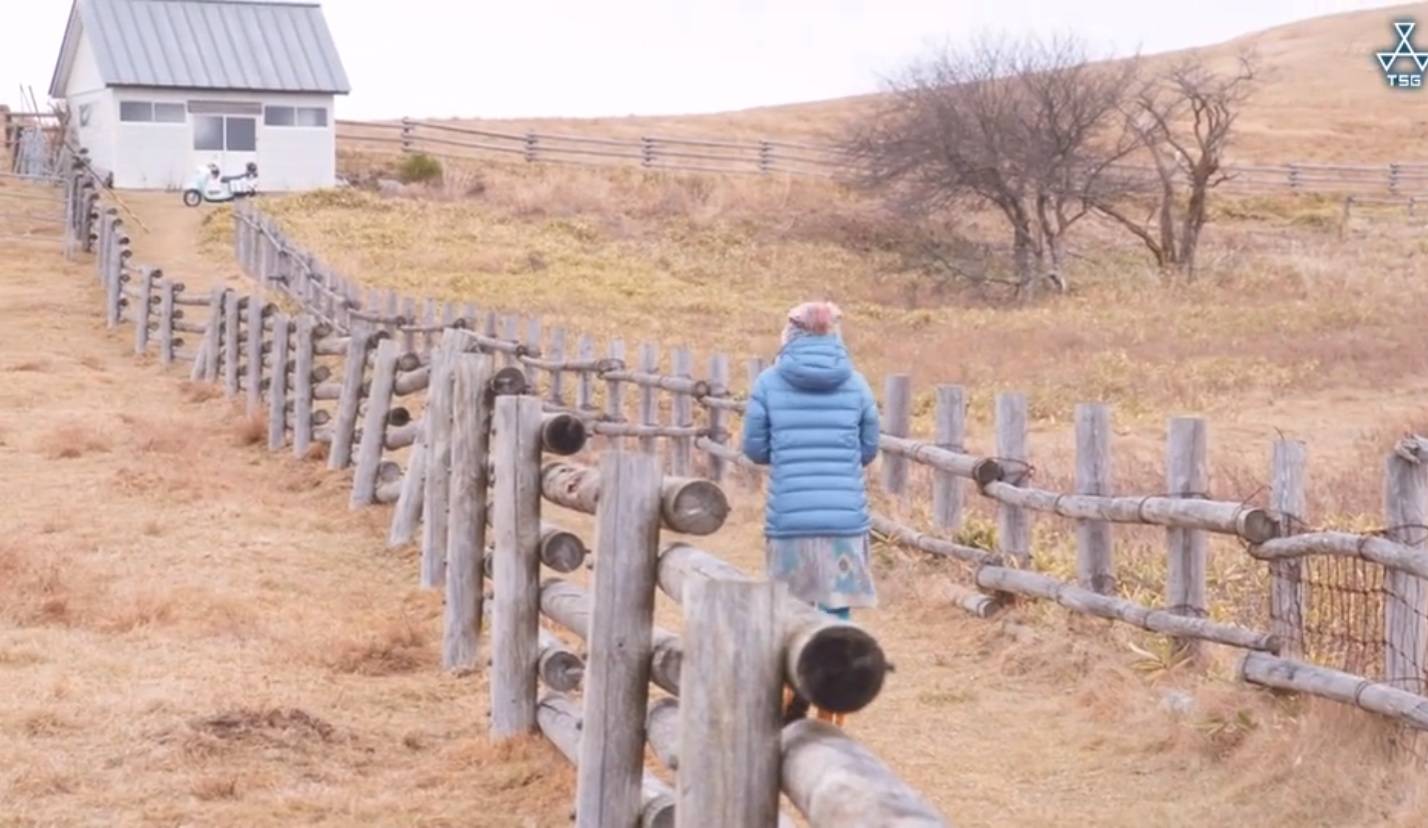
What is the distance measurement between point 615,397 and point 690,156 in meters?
41.0

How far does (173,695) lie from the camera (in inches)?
329

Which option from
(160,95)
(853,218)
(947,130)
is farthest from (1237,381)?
(160,95)

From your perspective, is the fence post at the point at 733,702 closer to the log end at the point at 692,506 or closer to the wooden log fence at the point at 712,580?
the wooden log fence at the point at 712,580

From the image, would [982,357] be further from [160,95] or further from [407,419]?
[160,95]

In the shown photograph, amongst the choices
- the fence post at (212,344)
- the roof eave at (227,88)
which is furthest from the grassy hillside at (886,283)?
the fence post at (212,344)

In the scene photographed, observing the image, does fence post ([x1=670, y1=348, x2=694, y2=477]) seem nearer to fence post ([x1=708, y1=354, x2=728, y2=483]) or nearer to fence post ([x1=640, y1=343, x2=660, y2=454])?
fence post ([x1=640, y1=343, x2=660, y2=454])

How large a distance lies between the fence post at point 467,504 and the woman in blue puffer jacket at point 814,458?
4.49ft

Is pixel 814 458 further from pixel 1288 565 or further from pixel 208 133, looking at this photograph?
pixel 208 133

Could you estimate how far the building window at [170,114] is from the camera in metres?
48.9

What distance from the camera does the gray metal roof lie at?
4912 cm

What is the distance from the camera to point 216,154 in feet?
161

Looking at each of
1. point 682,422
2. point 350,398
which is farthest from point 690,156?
point 350,398

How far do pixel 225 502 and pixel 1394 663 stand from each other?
8.84 m

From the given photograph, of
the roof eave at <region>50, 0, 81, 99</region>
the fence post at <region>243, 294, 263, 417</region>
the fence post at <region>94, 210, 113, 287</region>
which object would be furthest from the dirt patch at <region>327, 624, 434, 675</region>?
the roof eave at <region>50, 0, 81, 99</region>
